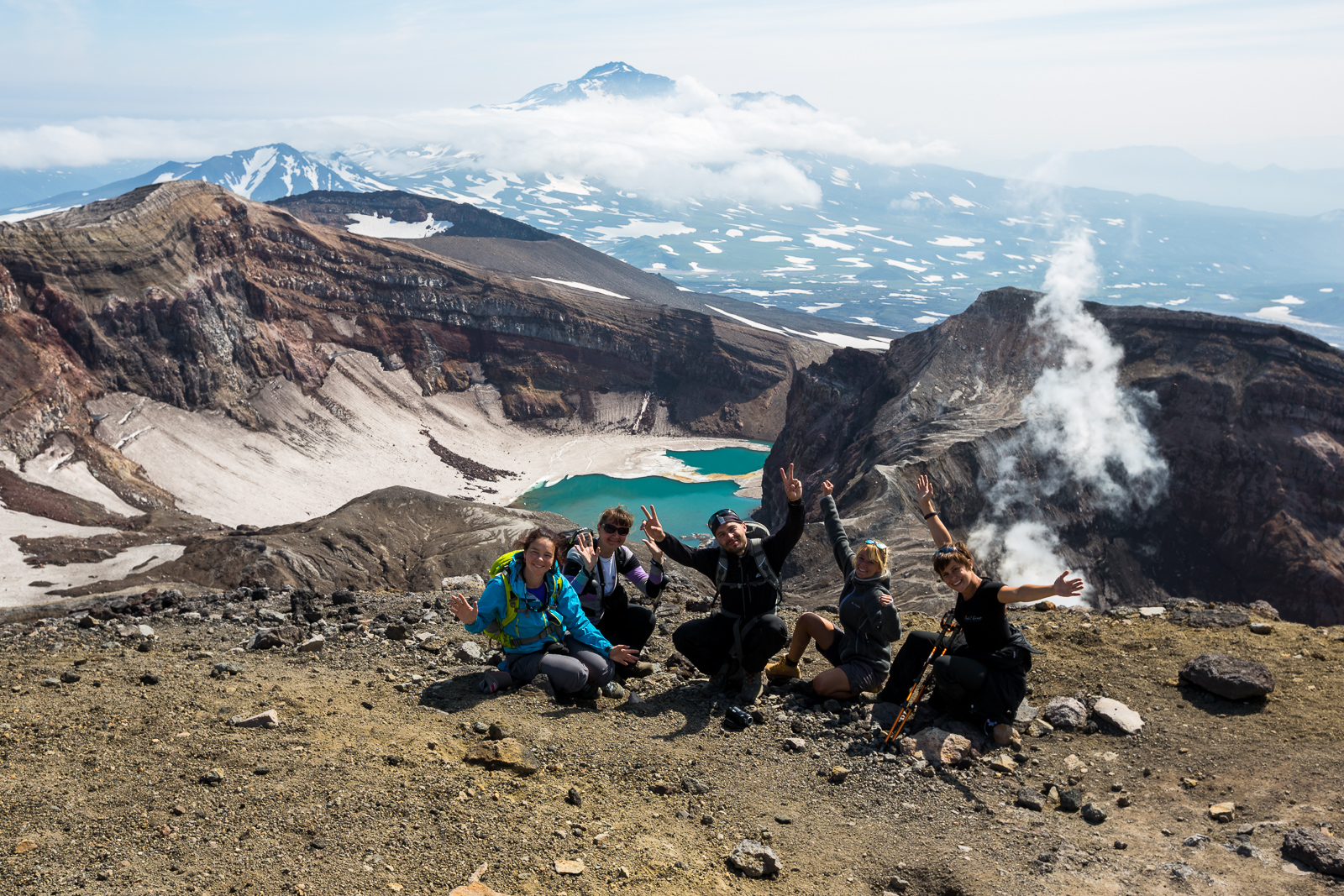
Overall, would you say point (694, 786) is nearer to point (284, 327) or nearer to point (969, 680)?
point (969, 680)

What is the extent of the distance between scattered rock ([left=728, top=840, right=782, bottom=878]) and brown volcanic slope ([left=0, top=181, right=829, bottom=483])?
53490mm

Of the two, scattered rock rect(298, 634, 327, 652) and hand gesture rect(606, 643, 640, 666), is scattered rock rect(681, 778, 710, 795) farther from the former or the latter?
scattered rock rect(298, 634, 327, 652)

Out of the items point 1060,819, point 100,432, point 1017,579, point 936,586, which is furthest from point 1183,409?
point 100,432

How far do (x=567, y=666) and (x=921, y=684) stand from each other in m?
3.54

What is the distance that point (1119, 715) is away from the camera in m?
8.00

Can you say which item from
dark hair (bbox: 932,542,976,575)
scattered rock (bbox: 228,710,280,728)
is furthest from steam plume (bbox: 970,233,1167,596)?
scattered rock (bbox: 228,710,280,728)

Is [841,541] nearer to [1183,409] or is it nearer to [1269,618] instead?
[1269,618]

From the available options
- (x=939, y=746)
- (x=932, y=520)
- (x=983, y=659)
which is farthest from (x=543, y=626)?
(x=983, y=659)

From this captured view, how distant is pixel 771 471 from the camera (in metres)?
54.4

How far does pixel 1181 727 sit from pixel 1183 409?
99.3 feet

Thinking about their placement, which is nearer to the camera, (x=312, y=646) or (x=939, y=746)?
(x=939, y=746)

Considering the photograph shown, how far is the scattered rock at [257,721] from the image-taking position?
6750 mm

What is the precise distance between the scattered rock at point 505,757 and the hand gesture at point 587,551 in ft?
6.33

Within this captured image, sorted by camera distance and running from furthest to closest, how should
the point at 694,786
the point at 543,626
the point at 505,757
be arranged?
1. the point at 543,626
2. the point at 694,786
3. the point at 505,757
